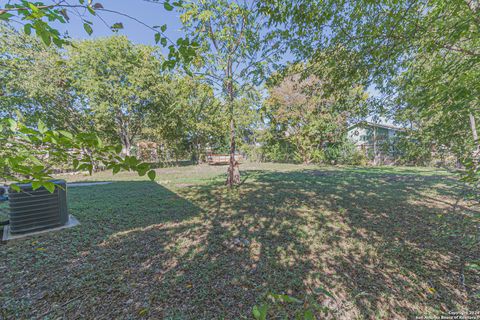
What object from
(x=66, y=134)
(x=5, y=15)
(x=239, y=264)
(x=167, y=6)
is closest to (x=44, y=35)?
(x=5, y=15)

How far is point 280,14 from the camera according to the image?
282cm

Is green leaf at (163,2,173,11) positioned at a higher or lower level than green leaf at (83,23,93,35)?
higher

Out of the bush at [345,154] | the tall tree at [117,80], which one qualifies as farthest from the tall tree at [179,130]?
the bush at [345,154]

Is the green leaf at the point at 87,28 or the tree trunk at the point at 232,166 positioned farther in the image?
the tree trunk at the point at 232,166

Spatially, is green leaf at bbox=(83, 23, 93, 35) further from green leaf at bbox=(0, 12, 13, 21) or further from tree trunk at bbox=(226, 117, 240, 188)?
tree trunk at bbox=(226, 117, 240, 188)

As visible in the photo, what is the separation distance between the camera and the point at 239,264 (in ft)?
7.74

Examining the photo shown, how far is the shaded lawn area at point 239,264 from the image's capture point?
176 cm

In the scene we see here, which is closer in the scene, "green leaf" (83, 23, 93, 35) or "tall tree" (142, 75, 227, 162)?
"green leaf" (83, 23, 93, 35)

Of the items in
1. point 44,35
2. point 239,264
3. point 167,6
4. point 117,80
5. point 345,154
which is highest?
point 117,80

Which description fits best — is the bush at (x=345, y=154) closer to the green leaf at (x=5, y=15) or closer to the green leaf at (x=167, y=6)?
the green leaf at (x=167, y=6)

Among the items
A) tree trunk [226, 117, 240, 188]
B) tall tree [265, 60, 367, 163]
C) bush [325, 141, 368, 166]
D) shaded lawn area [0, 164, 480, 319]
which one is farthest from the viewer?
bush [325, 141, 368, 166]

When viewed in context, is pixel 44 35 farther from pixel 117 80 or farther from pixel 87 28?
pixel 117 80

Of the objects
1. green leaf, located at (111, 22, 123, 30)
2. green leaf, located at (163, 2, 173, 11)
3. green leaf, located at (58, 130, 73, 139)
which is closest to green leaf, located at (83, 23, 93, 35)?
green leaf, located at (111, 22, 123, 30)

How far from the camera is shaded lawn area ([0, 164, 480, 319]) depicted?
176 cm
